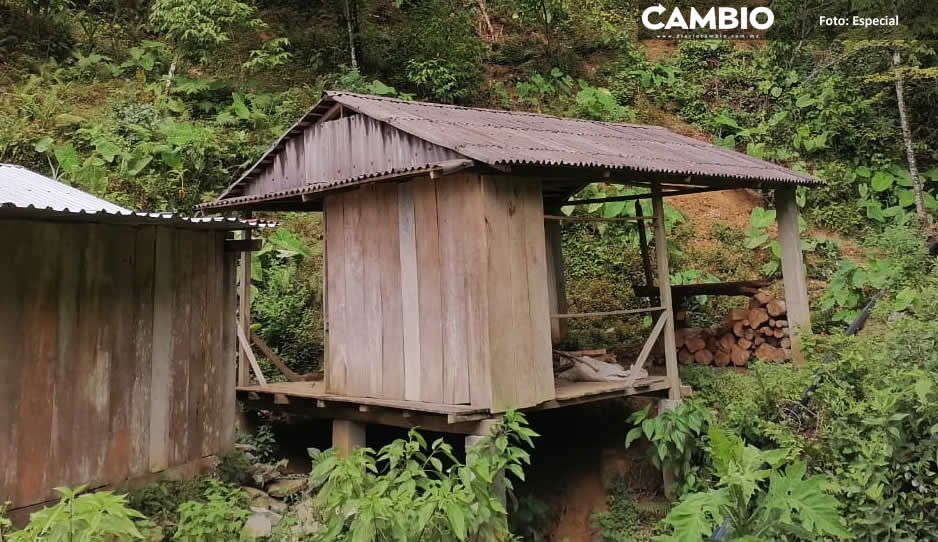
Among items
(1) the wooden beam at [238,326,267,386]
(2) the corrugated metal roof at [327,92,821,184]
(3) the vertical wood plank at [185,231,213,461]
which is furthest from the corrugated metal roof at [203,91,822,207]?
(1) the wooden beam at [238,326,267,386]

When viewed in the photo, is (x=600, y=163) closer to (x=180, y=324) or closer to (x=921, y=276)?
(x=180, y=324)

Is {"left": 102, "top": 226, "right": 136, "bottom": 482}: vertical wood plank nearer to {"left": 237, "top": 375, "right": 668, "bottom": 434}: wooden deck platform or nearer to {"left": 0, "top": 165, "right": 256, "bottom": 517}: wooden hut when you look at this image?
{"left": 0, "top": 165, "right": 256, "bottom": 517}: wooden hut

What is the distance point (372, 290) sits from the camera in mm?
6555

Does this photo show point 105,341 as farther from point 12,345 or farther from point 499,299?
point 499,299

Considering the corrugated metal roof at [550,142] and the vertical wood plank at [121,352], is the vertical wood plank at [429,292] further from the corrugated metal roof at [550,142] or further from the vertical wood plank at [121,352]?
the vertical wood plank at [121,352]

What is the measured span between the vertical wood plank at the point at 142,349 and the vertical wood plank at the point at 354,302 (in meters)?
1.99

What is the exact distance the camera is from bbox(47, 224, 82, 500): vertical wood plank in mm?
4668

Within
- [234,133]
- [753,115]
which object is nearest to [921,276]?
[753,115]

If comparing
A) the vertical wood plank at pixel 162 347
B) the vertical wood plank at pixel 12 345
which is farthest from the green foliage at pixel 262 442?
the vertical wood plank at pixel 12 345

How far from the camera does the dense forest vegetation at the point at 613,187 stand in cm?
464

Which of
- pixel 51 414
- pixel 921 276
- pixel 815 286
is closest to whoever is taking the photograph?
pixel 51 414

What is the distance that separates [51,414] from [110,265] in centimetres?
120

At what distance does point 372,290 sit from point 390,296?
0.27m

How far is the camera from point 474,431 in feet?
18.6
